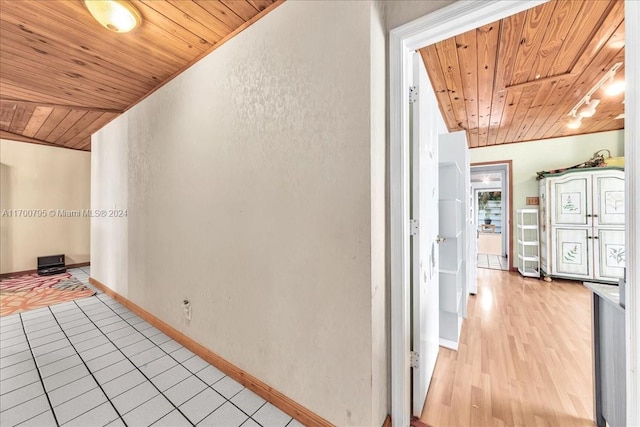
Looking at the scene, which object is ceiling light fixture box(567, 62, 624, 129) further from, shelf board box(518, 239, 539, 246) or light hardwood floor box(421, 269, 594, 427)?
light hardwood floor box(421, 269, 594, 427)

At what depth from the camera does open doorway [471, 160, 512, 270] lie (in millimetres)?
5156

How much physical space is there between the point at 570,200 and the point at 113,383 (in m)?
6.23

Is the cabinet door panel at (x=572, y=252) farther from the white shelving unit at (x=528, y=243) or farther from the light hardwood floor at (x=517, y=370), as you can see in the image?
the light hardwood floor at (x=517, y=370)

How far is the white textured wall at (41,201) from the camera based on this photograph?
14.7ft

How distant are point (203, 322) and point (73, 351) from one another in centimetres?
127

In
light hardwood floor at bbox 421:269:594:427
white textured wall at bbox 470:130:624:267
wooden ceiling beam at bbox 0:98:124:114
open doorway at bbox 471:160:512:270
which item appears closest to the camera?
light hardwood floor at bbox 421:269:594:427

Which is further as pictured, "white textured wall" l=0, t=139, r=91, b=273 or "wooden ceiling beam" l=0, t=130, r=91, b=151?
"white textured wall" l=0, t=139, r=91, b=273

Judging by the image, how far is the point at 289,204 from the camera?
4.79ft

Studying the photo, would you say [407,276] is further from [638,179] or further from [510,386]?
[510,386]

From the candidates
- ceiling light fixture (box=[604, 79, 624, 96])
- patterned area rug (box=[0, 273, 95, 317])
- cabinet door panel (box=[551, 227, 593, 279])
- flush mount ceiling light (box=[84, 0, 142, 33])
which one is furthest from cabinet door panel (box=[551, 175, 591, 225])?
patterned area rug (box=[0, 273, 95, 317])

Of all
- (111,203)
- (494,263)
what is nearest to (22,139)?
(111,203)

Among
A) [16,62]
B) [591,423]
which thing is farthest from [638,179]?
[16,62]

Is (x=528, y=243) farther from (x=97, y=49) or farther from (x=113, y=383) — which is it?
(x=97, y=49)

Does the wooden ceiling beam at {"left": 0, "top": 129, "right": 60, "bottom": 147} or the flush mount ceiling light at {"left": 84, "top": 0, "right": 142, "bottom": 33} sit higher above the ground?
the wooden ceiling beam at {"left": 0, "top": 129, "right": 60, "bottom": 147}
